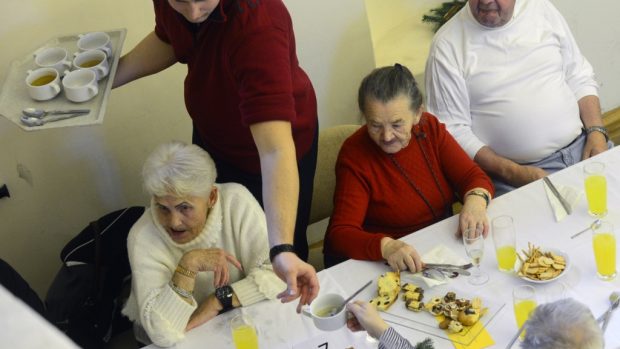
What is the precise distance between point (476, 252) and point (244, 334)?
2.20ft

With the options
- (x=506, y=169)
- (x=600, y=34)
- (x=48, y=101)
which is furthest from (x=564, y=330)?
(x=600, y=34)

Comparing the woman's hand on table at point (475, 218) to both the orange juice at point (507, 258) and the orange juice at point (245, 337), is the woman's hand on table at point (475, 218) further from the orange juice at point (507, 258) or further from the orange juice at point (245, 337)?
the orange juice at point (245, 337)

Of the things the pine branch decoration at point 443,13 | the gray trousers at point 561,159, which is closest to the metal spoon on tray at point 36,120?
the gray trousers at point 561,159

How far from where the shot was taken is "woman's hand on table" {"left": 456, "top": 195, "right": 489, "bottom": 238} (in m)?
2.13

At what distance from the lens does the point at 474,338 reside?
176 cm

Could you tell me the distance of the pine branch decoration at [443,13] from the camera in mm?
3498

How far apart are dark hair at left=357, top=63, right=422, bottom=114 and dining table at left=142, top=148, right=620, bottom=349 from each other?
43 centimetres

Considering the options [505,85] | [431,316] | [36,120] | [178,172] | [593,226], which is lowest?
[431,316]

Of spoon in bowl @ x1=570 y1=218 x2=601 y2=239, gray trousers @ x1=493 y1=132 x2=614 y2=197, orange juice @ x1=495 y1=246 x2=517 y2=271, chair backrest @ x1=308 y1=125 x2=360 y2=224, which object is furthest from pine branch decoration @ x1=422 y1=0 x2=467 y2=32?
orange juice @ x1=495 y1=246 x2=517 y2=271

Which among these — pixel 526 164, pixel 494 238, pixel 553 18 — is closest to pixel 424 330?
pixel 494 238

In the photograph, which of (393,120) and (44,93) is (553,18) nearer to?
(393,120)

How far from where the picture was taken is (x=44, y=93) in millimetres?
2164

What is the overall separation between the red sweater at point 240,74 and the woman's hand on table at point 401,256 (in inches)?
16.3

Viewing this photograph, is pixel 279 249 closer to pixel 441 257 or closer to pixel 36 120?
pixel 441 257
